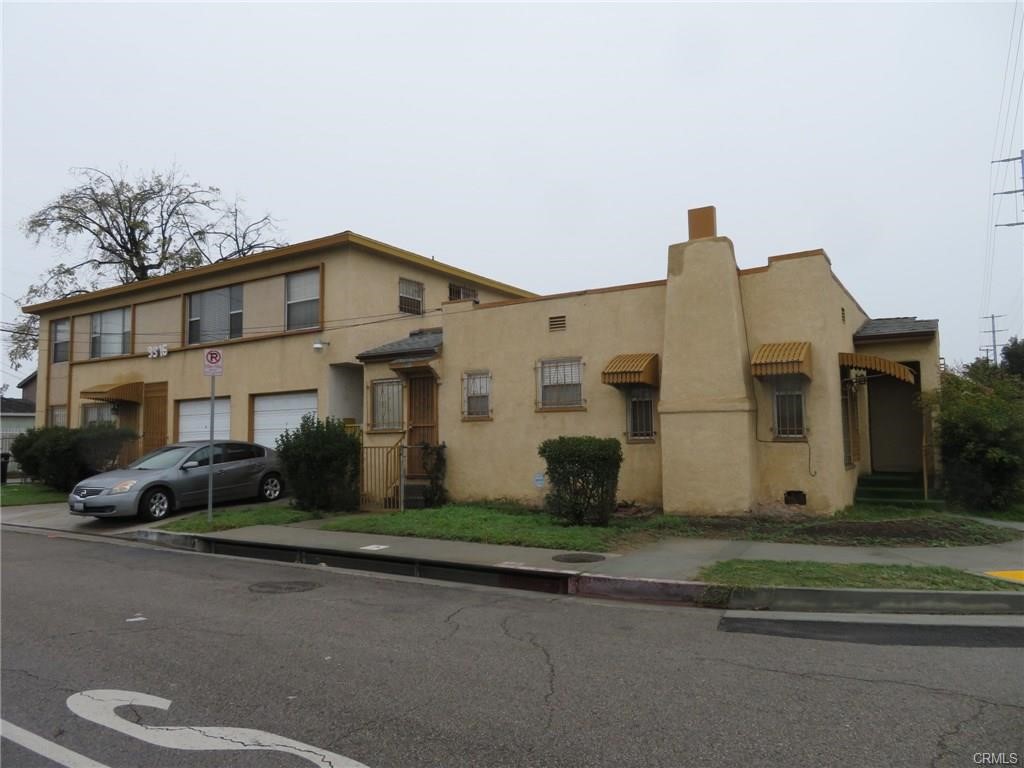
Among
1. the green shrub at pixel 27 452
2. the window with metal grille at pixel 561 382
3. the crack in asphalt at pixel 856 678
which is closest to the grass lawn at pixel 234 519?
the window with metal grille at pixel 561 382

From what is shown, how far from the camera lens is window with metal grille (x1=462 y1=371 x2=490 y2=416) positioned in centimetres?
1395

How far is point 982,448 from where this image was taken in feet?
36.8

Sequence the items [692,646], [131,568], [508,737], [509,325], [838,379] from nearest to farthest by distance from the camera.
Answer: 1. [508,737]
2. [692,646]
3. [131,568]
4. [838,379]
5. [509,325]

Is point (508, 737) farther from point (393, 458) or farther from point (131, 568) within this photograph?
point (393, 458)

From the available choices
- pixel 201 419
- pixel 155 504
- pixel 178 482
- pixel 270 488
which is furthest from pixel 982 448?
pixel 201 419

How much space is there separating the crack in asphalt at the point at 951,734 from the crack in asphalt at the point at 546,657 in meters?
2.02

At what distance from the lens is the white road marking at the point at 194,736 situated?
12.1ft

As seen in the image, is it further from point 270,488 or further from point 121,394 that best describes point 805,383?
point 121,394

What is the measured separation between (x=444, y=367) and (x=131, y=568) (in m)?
6.90

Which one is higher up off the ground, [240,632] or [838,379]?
[838,379]

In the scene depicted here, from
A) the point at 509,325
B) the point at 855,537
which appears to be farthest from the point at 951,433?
the point at 509,325

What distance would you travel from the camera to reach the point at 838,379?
37.4 feet
